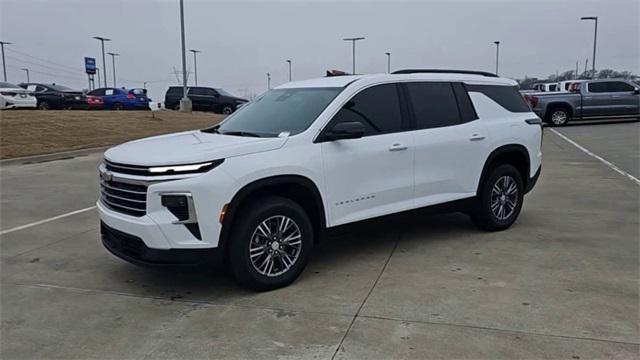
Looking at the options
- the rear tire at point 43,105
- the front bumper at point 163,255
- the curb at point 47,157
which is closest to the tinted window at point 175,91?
the rear tire at point 43,105

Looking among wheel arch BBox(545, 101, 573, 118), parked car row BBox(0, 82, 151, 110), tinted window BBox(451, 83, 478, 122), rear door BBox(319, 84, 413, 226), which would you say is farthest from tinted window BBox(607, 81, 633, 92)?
parked car row BBox(0, 82, 151, 110)

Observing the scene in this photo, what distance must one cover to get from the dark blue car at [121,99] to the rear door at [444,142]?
1274 inches

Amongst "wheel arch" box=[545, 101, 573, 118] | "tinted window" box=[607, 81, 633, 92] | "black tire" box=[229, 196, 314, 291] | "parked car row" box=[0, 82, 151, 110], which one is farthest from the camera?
"parked car row" box=[0, 82, 151, 110]

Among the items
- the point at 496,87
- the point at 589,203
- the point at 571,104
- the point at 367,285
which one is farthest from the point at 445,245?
the point at 571,104

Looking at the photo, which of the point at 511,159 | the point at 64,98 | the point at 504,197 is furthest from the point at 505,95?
the point at 64,98

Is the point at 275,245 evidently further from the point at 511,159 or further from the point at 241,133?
the point at 511,159

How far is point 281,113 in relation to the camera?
5.58 m

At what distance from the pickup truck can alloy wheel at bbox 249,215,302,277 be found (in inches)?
836

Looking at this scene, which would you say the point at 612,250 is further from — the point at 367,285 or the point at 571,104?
the point at 571,104

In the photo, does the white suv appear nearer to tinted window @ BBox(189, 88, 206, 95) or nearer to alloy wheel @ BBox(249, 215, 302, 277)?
alloy wheel @ BBox(249, 215, 302, 277)

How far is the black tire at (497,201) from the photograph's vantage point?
21.3 ft

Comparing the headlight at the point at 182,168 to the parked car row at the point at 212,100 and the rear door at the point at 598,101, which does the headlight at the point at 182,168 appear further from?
the parked car row at the point at 212,100

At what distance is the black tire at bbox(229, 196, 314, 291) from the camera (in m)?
4.57

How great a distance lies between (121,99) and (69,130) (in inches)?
680
